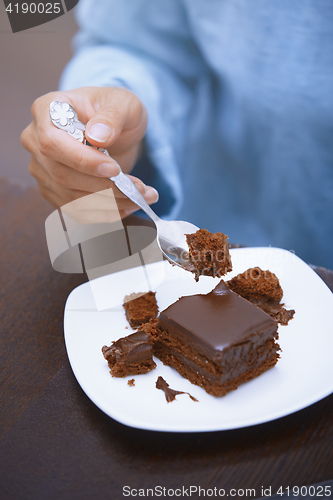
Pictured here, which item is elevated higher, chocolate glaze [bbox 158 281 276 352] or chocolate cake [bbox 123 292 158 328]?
chocolate glaze [bbox 158 281 276 352]

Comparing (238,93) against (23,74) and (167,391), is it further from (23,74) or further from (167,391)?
(23,74)

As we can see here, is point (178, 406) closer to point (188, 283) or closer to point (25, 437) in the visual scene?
point (25, 437)

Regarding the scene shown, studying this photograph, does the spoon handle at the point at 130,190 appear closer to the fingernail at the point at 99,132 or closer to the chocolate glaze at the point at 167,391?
the fingernail at the point at 99,132

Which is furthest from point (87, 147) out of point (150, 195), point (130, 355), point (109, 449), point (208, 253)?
point (109, 449)

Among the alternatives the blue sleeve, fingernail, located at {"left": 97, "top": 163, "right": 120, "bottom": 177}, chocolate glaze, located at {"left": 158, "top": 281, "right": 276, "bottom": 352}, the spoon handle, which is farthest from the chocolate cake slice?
the blue sleeve

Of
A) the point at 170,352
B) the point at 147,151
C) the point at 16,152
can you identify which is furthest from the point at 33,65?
the point at 170,352

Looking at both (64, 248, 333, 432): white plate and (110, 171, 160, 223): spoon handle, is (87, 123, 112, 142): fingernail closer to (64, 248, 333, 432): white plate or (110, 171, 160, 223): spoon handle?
(110, 171, 160, 223): spoon handle
